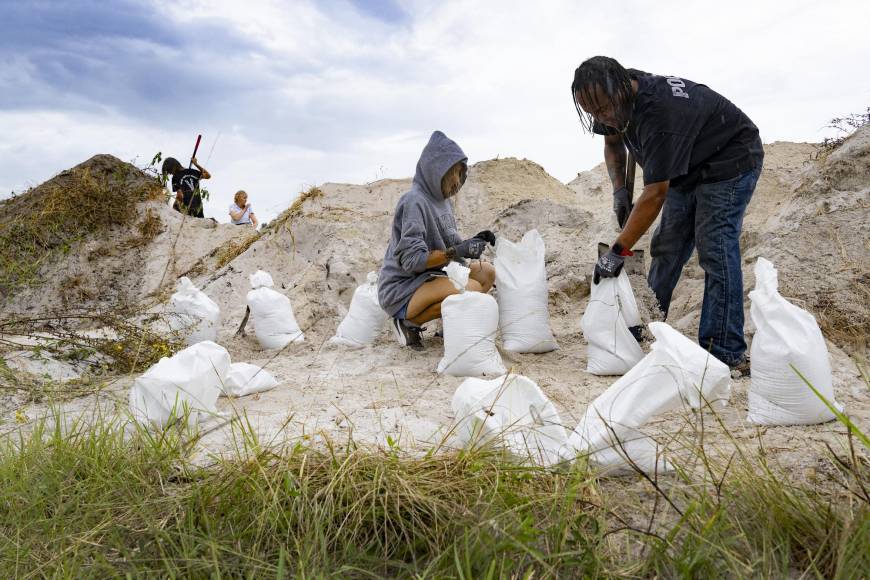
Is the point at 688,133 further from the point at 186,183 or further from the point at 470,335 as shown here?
the point at 186,183

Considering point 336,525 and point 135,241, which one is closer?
point 336,525

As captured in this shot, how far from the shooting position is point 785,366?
223 centimetres

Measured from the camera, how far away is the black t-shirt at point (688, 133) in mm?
2893

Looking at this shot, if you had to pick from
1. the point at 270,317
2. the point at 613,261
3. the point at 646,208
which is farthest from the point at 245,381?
the point at 646,208

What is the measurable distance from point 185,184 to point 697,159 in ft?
22.9

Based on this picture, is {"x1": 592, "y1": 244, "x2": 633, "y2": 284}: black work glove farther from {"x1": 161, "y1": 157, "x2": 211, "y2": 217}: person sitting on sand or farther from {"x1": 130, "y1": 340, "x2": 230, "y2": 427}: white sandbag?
{"x1": 161, "y1": 157, "x2": 211, "y2": 217}: person sitting on sand

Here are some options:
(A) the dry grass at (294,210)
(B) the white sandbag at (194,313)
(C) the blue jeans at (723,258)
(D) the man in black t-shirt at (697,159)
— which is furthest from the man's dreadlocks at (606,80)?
(A) the dry grass at (294,210)

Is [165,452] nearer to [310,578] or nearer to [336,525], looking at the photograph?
[336,525]

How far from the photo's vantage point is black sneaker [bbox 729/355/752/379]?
9.61 feet

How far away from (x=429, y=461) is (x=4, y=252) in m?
7.39

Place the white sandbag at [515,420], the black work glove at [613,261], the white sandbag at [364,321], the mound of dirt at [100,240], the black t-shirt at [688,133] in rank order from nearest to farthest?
the white sandbag at [515,420] → the black t-shirt at [688,133] → the black work glove at [613,261] → the white sandbag at [364,321] → the mound of dirt at [100,240]

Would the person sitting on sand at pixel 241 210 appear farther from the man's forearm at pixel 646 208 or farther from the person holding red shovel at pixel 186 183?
the man's forearm at pixel 646 208

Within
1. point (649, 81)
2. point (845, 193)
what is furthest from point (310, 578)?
point (845, 193)

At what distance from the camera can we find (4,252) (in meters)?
7.27
